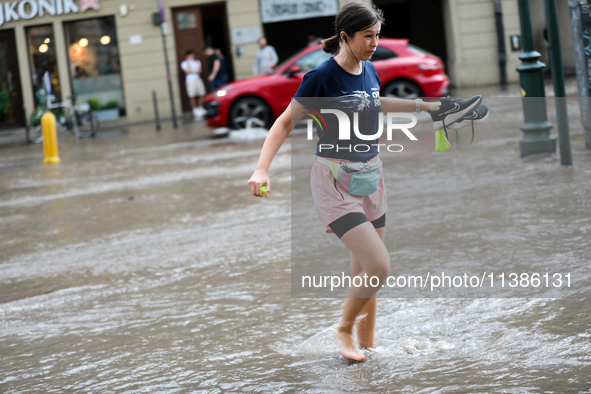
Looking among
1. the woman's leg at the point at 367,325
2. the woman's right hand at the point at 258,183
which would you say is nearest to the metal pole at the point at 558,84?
the woman's leg at the point at 367,325

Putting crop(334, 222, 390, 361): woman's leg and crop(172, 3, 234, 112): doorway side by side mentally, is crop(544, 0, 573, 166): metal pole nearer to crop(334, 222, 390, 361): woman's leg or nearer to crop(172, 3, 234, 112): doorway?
crop(334, 222, 390, 361): woman's leg

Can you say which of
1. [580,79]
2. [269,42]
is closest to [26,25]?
[269,42]

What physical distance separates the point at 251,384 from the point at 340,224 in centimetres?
87

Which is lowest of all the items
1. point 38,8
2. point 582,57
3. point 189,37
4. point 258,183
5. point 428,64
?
point 258,183

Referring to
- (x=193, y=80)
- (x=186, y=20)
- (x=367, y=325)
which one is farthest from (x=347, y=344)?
(x=186, y=20)

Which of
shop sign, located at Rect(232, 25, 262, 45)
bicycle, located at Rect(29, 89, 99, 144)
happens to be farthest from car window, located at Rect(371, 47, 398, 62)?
shop sign, located at Rect(232, 25, 262, 45)

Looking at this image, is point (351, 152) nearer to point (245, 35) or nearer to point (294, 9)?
point (245, 35)

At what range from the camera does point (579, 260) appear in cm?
462

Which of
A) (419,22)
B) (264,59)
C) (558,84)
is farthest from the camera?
(419,22)

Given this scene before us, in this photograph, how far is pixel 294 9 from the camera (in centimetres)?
2256

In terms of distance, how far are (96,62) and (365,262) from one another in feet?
69.6

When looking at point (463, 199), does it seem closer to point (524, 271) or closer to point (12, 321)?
point (524, 271)

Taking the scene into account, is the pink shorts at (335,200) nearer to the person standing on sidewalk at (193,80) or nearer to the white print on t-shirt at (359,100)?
the white print on t-shirt at (359,100)

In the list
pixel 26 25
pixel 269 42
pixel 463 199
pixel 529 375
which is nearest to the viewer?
pixel 529 375
